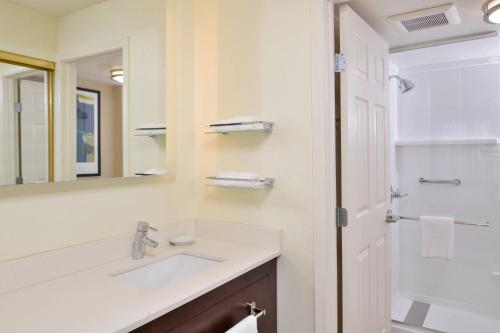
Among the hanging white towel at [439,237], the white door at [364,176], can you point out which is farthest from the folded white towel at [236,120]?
the hanging white towel at [439,237]

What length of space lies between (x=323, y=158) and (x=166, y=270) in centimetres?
87

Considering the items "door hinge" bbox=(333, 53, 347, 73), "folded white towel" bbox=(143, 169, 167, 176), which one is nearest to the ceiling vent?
"door hinge" bbox=(333, 53, 347, 73)

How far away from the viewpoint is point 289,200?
1.67 m

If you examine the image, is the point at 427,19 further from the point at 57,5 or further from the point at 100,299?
the point at 100,299

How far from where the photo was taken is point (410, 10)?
1859mm

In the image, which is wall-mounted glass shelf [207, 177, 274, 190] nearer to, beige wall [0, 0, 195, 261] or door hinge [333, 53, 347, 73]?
beige wall [0, 0, 195, 261]

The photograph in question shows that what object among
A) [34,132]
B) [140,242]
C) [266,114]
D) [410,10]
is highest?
[410,10]

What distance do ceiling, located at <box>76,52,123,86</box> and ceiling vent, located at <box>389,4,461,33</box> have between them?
4.84 feet

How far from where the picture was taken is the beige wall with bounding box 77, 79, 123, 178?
153 centimetres

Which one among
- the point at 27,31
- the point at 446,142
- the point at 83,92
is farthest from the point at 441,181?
the point at 27,31

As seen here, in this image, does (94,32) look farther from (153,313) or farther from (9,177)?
(153,313)

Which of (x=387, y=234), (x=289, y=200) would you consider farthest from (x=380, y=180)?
(x=289, y=200)

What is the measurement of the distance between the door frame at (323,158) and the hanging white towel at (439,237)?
129 cm

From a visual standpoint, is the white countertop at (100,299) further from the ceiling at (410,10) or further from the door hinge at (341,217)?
the ceiling at (410,10)
